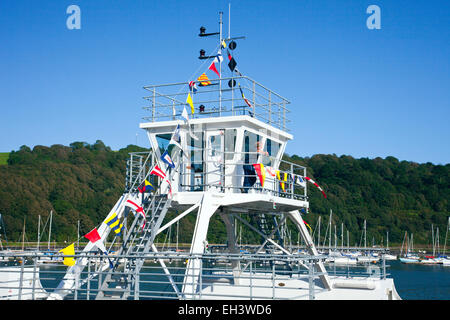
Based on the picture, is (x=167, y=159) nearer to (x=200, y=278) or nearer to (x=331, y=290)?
(x=200, y=278)

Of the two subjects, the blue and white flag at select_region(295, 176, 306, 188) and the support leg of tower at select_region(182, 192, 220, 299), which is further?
the blue and white flag at select_region(295, 176, 306, 188)

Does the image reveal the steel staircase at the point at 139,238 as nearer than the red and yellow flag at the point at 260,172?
→ Yes

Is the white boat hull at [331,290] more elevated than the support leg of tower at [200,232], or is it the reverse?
the support leg of tower at [200,232]

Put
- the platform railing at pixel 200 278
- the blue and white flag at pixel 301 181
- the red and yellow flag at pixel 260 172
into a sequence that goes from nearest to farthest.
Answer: the platform railing at pixel 200 278, the red and yellow flag at pixel 260 172, the blue and white flag at pixel 301 181

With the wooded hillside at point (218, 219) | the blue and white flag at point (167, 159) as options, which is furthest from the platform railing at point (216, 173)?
the wooded hillside at point (218, 219)

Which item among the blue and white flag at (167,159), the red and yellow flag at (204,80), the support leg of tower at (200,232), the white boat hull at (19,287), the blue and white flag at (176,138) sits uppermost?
the red and yellow flag at (204,80)

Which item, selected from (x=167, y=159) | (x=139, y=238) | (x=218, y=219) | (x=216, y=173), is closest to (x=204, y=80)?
(x=216, y=173)

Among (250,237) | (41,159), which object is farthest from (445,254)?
(41,159)

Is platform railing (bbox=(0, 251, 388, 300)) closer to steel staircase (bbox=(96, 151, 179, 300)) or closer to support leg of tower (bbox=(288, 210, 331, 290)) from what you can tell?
steel staircase (bbox=(96, 151, 179, 300))

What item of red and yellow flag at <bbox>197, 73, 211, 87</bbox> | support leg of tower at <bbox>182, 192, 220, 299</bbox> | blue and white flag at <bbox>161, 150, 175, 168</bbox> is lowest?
support leg of tower at <bbox>182, 192, 220, 299</bbox>

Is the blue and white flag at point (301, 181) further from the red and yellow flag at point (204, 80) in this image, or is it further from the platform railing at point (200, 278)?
the red and yellow flag at point (204, 80)

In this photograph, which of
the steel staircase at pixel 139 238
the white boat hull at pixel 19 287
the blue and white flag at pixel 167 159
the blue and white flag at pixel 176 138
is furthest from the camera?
the blue and white flag at pixel 176 138

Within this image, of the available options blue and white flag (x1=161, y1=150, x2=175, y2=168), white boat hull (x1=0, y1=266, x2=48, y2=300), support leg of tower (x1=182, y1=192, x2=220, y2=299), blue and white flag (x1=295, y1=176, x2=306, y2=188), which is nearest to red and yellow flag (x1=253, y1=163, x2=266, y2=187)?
support leg of tower (x1=182, y1=192, x2=220, y2=299)

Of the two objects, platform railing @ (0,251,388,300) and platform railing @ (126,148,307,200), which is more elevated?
platform railing @ (126,148,307,200)
